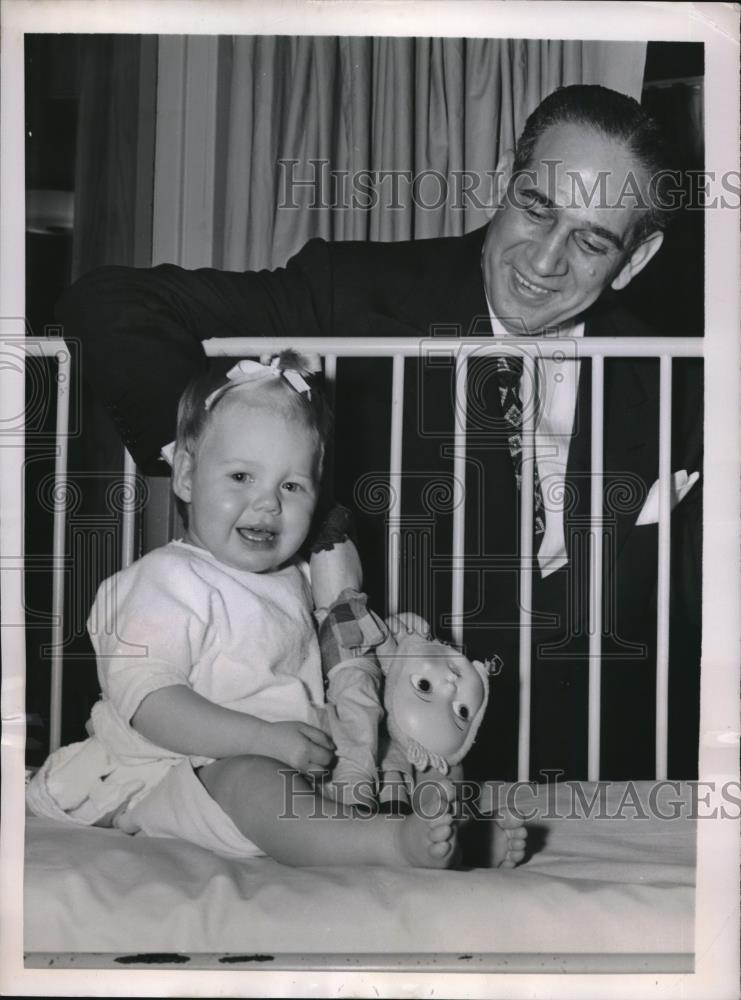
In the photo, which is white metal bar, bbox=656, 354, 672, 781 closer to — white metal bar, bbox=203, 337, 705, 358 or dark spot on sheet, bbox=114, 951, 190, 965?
white metal bar, bbox=203, 337, 705, 358

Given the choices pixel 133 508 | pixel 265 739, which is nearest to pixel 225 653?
pixel 265 739

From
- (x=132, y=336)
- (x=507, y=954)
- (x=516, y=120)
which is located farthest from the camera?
(x=516, y=120)

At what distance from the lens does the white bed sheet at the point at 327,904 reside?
1115 mm

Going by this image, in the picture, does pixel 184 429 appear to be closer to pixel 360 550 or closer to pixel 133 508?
pixel 133 508

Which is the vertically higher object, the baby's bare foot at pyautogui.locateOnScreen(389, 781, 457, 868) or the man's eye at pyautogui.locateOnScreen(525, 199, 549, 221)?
the man's eye at pyautogui.locateOnScreen(525, 199, 549, 221)

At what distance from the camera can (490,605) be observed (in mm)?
1348

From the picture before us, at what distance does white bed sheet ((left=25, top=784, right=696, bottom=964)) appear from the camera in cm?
112

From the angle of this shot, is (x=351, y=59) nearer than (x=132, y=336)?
No

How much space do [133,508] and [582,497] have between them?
0.50m

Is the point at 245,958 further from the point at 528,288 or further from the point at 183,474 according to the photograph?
the point at 528,288

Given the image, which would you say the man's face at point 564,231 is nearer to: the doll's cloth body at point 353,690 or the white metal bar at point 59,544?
the doll's cloth body at point 353,690

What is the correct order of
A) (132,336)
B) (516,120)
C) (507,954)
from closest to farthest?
(507,954)
(132,336)
(516,120)

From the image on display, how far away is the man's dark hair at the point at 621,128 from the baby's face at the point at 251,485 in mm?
427

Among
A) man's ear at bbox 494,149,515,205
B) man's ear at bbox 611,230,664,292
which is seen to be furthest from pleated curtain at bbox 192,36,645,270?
man's ear at bbox 611,230,664,292
